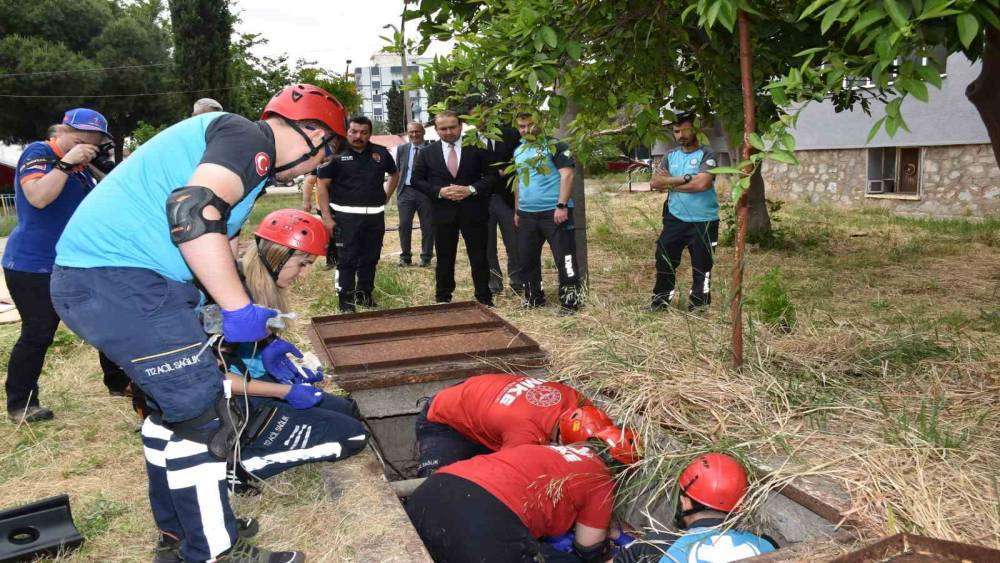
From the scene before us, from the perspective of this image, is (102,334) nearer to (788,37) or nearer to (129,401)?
(129,401)

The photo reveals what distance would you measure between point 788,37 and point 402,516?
323 centimetres

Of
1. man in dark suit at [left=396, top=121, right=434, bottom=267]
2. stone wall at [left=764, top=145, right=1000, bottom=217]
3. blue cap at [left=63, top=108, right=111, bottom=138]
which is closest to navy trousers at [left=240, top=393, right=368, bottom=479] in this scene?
blue cap at [left=63, top=108, right=111, bottom=138]

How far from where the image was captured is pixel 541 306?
6535mm

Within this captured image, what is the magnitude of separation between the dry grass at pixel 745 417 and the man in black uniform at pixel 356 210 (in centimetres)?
142

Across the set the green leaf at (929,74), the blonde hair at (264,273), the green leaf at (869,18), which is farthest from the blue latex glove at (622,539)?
the green leaf at (869,18)

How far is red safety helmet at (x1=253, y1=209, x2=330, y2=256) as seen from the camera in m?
3.20

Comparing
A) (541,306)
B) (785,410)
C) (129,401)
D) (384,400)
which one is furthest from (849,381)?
(129,401)

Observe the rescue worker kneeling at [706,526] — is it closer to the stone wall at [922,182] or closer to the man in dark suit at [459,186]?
the man in dark suit at [459,186]

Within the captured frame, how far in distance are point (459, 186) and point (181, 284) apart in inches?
166

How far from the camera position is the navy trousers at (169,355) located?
2.46 meters

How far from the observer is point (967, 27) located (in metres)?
1.96

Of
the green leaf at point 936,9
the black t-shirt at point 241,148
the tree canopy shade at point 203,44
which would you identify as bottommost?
the black t-shirt at point 241,148

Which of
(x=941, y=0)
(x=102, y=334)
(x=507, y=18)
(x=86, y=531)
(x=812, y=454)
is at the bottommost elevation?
(x=86, y=531)

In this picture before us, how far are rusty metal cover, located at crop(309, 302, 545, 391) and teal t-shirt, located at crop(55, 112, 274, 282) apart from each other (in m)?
1.91
